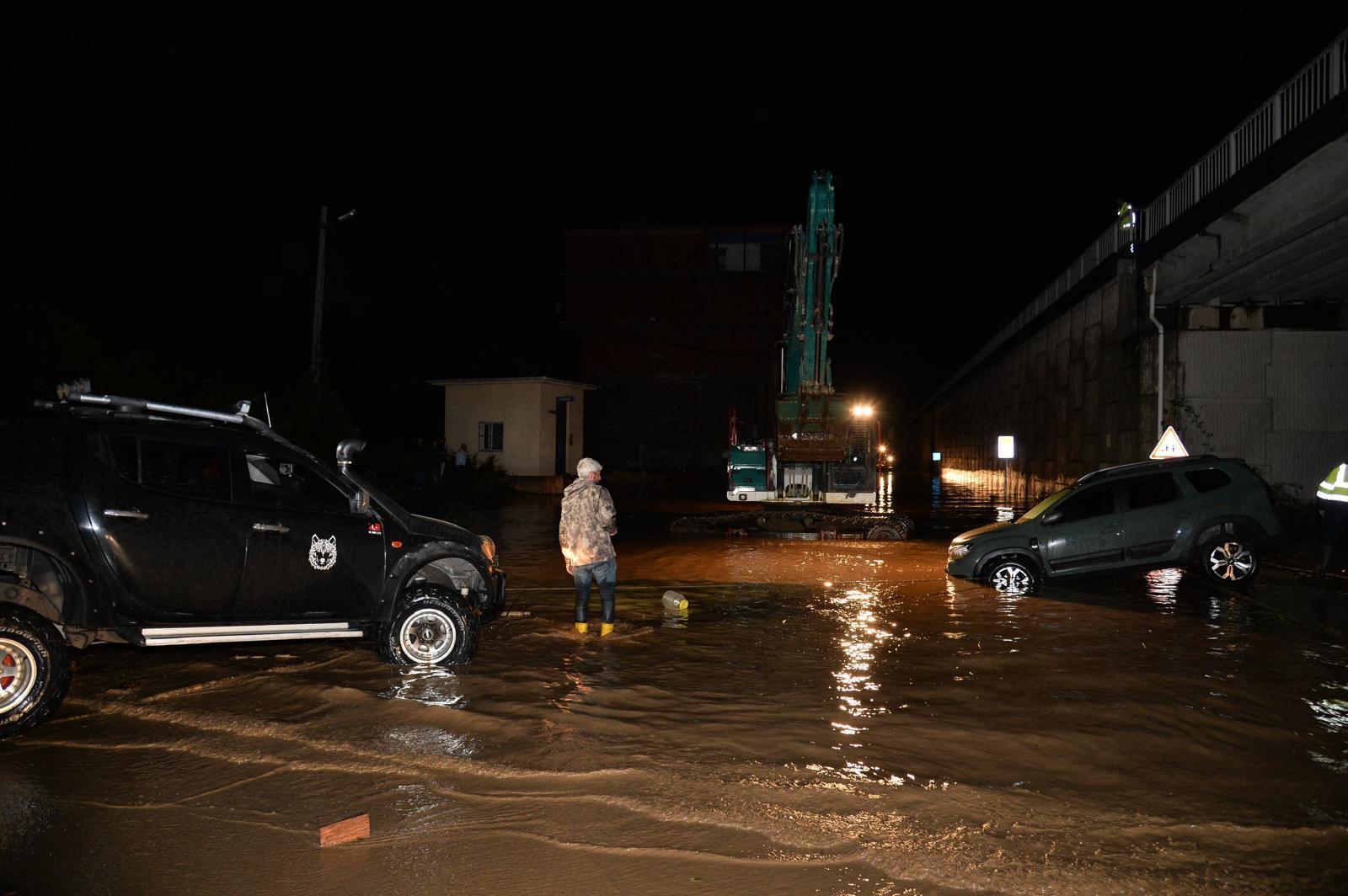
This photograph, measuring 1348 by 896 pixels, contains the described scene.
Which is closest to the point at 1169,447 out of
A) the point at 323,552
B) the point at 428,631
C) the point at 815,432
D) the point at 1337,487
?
the point at 1337,487

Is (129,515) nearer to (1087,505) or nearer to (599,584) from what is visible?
(599,584)

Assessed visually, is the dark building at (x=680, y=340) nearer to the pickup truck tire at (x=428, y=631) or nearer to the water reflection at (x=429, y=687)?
the pickup truck tire at (x=428, y=631)

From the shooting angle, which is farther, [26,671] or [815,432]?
[815,432]

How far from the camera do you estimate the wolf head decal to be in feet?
23.9

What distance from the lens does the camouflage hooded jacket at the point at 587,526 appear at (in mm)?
9156

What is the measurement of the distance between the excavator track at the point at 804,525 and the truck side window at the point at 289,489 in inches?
506

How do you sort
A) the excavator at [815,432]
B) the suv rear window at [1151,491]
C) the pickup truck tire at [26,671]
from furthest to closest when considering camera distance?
the excavator at [815,432] < the suv rear window at [1151,491] < the pickup truck tire at [26,671]

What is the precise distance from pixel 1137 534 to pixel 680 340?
34.6 metres

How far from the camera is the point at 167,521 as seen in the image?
6.69 meters

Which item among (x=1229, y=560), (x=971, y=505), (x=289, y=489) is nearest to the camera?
(x=289, y=489)

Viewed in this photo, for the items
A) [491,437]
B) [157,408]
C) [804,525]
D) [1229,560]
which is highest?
[491,437]

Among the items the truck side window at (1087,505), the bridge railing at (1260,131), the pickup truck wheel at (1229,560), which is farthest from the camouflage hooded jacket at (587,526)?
the bridge railing at (1260,131)

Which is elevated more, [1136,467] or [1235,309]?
[1235,309]

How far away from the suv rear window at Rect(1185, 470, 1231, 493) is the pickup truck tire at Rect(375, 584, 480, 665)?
9968 millimetres
